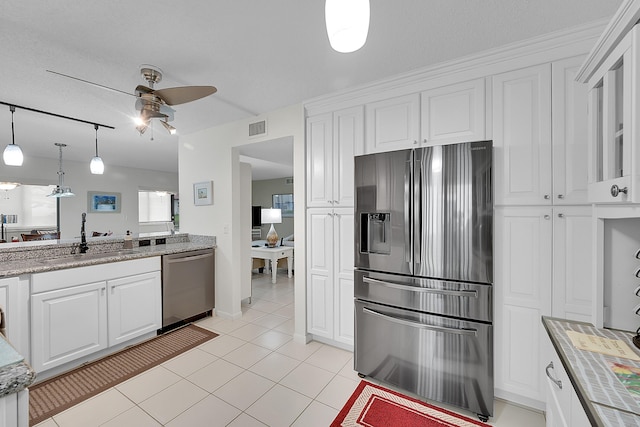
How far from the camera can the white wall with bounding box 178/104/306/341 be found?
3.27 m

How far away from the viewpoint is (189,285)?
3.25 m

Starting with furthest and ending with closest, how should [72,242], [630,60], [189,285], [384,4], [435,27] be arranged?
1. [189,285]
2. [72,242]
3. [435,27]
4. [384,4]
5. [630,60]

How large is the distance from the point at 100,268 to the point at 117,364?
89 centimetres

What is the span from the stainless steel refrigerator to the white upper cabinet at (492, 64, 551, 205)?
0.21 metres

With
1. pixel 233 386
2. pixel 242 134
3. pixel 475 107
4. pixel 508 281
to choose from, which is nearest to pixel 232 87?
pixel 242 134

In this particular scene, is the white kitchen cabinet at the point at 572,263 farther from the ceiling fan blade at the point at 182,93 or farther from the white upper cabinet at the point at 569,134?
the ceiling fan blade at the point at 182,93

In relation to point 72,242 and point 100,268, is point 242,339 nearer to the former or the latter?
point 100,268

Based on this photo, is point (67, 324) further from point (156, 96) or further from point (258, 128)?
point (258, 128)

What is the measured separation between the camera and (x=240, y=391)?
206 centimetres

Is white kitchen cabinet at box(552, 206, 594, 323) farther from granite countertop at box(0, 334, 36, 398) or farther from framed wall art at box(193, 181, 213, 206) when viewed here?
framed wall art at box(193, 181, 213, 206)

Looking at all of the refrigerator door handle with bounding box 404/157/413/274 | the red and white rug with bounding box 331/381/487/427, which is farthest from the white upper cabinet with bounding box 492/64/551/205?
the red and white rug with bounding box 331/381/487/427

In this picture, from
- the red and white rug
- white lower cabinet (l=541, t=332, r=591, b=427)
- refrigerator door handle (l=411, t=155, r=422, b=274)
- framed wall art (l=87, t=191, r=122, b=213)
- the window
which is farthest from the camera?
the window

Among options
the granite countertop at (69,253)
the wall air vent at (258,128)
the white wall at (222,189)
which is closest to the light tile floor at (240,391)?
the white wall at (222,189)

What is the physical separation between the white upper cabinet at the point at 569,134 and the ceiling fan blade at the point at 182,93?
89.2 inches
